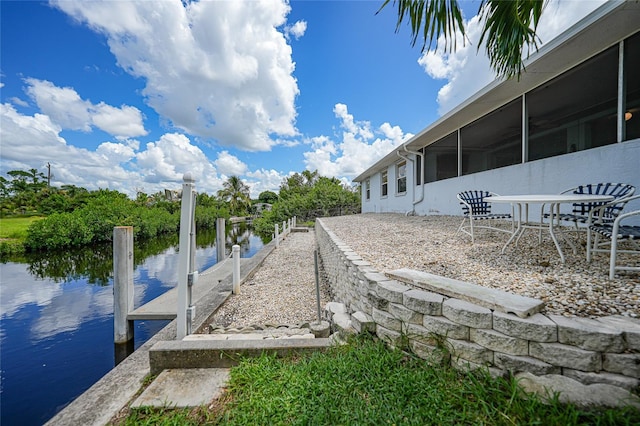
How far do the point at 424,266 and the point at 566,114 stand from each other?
14.7ft

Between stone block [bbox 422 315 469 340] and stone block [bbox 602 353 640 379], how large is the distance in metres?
0.60

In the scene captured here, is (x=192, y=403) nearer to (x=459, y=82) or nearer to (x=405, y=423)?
(x=405, y=423)

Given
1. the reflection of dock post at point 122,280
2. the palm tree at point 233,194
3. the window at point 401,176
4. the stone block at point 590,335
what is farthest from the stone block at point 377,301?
the palm tree at point 233,194

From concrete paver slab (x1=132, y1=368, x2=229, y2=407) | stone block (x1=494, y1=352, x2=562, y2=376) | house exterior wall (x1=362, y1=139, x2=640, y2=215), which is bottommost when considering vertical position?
concrete paver slab (x1=132, y1=368, x2=229, y2=407)

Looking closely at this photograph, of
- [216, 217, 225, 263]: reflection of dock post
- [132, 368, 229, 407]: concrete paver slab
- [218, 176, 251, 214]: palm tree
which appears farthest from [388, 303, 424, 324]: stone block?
[218, 176, 251, 214]: palm tree

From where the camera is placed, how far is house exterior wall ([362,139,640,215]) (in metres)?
3.49

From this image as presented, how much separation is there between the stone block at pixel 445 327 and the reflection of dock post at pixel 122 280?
457 cm

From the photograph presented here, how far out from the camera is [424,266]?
2729 mm

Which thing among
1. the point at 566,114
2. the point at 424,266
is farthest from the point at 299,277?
the point at 566,114

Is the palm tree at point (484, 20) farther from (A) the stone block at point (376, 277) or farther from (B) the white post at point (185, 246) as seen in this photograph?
(B) the white post at point (185, 246)

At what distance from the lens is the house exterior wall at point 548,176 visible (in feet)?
11.4

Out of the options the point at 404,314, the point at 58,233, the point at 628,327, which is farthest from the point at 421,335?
the point at 58,233

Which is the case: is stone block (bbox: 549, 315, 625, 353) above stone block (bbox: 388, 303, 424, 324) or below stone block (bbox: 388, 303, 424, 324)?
above

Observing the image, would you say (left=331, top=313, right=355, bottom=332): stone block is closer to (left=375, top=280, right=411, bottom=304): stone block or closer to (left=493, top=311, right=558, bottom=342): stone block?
(left=375, top=280, right=411, bottom=304): stone block
